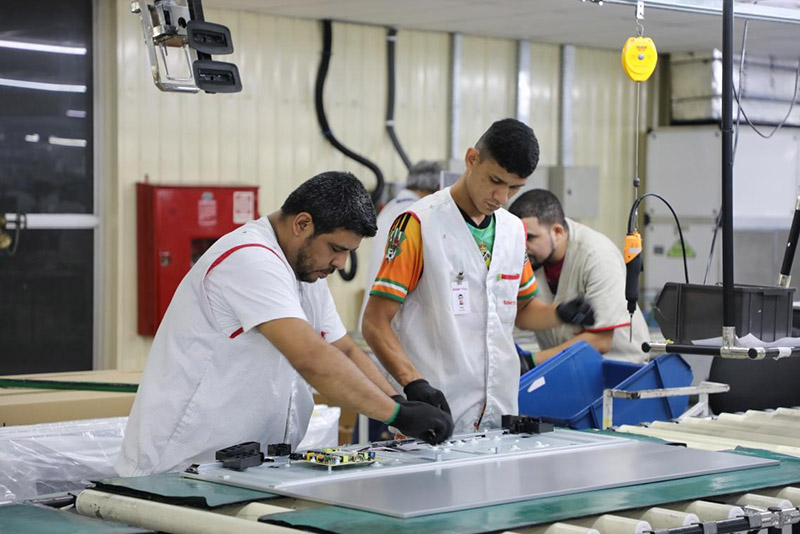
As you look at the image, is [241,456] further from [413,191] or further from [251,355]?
[413,191]

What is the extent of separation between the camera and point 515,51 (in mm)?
8148

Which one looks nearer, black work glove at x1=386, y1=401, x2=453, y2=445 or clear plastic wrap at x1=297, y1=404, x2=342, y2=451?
black work glove at x1=386, y1=401, x2=453, y2=445

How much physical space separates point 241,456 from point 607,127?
21.5 ft

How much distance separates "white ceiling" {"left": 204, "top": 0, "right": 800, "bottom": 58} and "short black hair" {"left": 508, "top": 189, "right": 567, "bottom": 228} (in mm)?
1892

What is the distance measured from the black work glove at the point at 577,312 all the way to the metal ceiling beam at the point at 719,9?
96cm

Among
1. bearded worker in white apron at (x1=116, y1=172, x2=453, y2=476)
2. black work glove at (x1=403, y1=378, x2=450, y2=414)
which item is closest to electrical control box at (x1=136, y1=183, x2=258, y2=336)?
black work glove at (x1=403, y1=378, x2=450, y2=414)

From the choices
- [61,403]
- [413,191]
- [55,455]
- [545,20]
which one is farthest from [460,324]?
[545,20]

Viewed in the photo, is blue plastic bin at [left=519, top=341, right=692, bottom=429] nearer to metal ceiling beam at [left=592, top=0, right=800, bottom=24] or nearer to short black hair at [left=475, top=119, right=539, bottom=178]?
short black hair at [left=475, top=119, right=539, bottom=178]

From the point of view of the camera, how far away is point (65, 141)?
6586 mm

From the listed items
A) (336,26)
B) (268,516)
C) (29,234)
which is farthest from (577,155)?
(268,516)

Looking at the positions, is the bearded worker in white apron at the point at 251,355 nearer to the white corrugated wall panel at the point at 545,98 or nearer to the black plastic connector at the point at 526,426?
the black plastic connector at the point at 526,426

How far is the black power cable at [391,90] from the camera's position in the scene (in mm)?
7500

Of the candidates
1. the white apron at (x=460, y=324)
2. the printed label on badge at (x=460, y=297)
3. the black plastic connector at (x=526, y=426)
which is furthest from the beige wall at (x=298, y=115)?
the black plastic connector at (x=526, y=426)

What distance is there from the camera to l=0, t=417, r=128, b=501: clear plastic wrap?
12.5 feet
